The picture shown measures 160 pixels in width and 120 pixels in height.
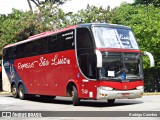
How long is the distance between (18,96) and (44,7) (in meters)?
16.6

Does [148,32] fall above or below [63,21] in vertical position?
below

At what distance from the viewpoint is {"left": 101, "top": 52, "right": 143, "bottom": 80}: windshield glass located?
16.1 m

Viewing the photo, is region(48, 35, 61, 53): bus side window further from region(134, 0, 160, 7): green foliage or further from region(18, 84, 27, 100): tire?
region(134, 0, 160, 7): green foliage

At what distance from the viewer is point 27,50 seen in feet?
74.9

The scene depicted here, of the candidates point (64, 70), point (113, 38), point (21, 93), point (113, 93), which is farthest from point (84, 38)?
point (21, 93)

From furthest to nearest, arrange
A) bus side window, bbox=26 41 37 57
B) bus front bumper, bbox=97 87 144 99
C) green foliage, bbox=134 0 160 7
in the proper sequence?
green foliage, bbox=134 0 160 7, bus side window, bbox=26 41 37 57, bus front bumper, bbox=97 87 144 99

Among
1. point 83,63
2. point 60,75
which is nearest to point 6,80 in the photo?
point 60,75

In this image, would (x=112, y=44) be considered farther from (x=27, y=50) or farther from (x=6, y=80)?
(x=6, y=80)

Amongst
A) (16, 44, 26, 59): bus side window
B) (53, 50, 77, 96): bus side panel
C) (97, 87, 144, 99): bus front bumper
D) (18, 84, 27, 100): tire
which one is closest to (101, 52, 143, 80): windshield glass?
(97, 87, 144, 99): bus front bumper

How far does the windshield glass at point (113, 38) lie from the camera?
16.4 m

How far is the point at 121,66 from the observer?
16406 mm

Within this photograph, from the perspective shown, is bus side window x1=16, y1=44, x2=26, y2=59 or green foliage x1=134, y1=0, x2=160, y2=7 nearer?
bus side window x1=16, y1=44, x2=26, y2=59

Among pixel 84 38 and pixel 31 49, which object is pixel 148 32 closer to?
pixel 31 49

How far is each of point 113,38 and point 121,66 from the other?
4.47 feet
